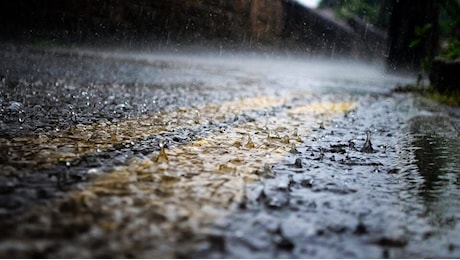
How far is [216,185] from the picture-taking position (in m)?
0.98

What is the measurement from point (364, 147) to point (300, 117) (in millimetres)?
837

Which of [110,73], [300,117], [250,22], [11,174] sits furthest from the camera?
[250,22]

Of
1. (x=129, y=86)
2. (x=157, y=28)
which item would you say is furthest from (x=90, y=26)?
(x=129, y=86)

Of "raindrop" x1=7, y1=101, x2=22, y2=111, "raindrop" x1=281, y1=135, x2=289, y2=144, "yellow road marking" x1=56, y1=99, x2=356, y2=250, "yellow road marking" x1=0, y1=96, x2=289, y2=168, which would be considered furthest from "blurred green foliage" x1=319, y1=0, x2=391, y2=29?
"yellow road marking" x1=56, y1=99, x2=356, y2=250

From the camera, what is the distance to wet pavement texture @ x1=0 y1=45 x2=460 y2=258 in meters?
0.68

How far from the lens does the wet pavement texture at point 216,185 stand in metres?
0.68

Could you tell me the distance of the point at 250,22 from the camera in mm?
5609

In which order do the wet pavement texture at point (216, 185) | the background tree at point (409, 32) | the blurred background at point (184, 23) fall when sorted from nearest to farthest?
the wet pavement texture at point (216, 185), the blurred background at point (184, 23), the background tree at point (409, 32)

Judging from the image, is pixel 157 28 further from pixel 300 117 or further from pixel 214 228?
pixel 214 228

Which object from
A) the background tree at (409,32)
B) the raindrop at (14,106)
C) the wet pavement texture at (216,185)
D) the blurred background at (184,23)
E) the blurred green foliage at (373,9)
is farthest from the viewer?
the blurred green foliage at (373,9)

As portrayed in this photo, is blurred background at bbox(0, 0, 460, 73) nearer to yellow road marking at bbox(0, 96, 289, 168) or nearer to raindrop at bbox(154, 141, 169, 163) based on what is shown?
yellow road marking at bbox(0, 96, 289, 168)

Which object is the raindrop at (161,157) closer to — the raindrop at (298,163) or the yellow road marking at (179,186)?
the yellow road marking at (179,186)

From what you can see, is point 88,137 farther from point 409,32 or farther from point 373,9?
point 373,9

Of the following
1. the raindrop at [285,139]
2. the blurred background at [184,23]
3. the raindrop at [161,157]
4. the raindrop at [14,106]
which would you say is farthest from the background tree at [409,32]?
the raindrop at [161,157]
